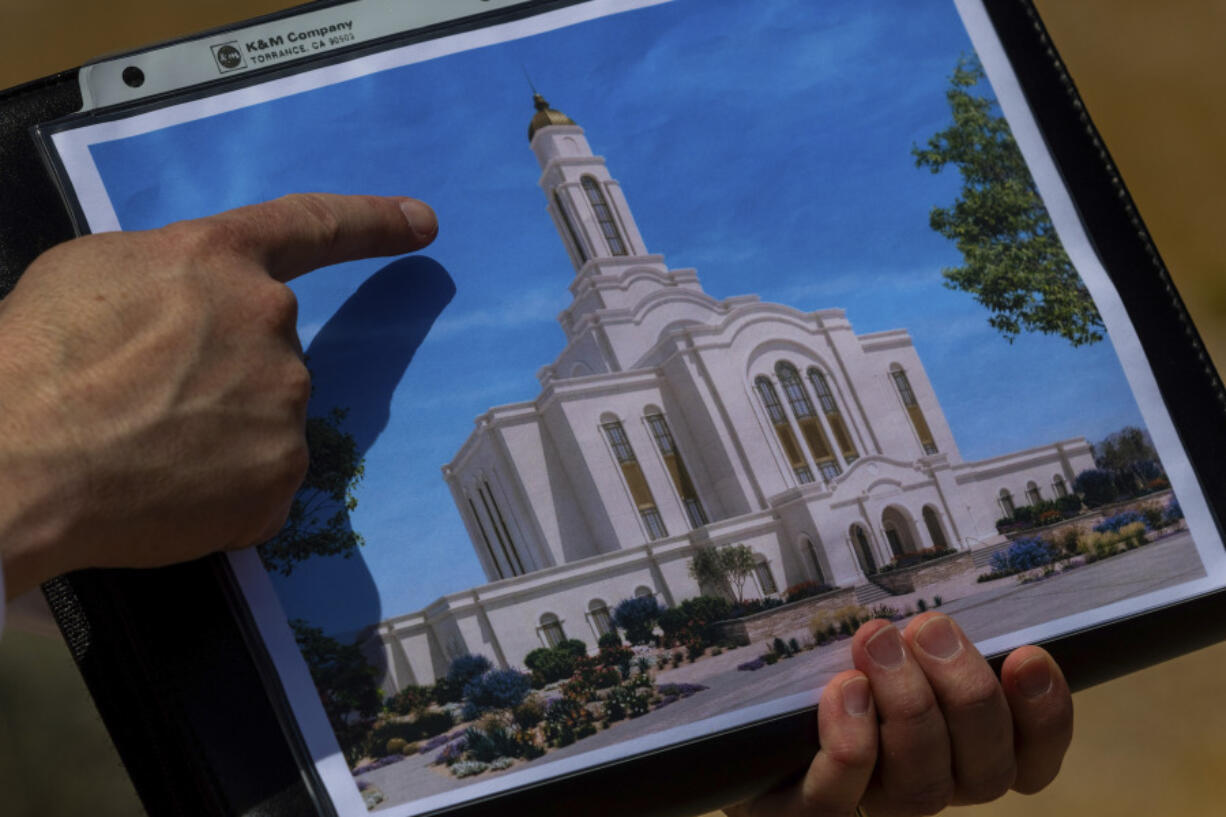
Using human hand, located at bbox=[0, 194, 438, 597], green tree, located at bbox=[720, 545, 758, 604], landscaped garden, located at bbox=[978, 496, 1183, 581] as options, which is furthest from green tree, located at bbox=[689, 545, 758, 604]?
human hand, located at bbox=[0, 194, 438, 597]

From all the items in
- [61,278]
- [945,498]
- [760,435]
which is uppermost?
[61,278]

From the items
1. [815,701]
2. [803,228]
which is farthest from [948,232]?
[815,701]

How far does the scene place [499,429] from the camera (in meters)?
0.94

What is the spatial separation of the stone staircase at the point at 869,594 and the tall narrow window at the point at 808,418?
0.09m

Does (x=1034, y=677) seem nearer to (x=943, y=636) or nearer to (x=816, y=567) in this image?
(x=943, y=636)

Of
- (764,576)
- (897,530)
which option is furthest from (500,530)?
(897,530)

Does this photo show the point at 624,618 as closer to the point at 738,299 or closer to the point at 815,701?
the point at 815,701

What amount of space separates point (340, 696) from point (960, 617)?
508mm

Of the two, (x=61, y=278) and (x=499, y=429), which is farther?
(x=499, y=429)

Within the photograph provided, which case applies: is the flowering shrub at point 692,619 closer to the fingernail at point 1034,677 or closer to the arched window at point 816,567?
the arched window at point 816,567

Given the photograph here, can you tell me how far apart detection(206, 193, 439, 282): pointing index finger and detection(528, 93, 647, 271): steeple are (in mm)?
110

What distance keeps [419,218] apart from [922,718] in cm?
59

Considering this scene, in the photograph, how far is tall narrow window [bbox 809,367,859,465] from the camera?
93cm

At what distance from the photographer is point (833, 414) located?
0.94 m
